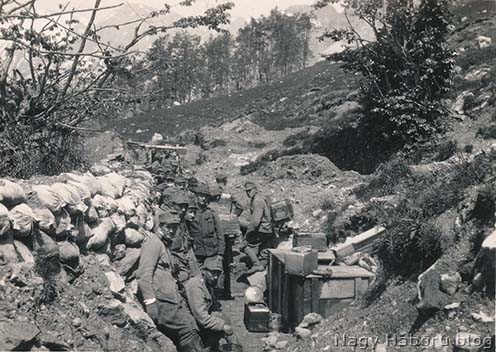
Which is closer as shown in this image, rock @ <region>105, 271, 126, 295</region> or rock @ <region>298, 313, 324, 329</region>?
rock @ <region>105, 271, 126, 295</region>

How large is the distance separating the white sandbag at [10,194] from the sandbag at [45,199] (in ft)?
0.59

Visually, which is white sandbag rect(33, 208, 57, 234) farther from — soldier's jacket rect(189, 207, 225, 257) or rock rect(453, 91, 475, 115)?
rock rect(453, 91, 475, 115)

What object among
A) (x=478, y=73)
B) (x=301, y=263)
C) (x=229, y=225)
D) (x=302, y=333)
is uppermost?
(x=478, y=73)

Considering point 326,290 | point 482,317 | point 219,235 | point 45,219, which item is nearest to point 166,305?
point 45,219

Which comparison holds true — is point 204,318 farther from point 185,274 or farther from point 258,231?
point 258,231

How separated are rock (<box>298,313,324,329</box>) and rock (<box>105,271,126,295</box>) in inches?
98.5

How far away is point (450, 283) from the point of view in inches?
199

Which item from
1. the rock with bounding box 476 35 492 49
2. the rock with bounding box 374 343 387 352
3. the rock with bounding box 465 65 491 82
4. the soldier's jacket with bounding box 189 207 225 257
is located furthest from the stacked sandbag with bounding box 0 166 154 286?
the rock with bounding box 476 35 492 49

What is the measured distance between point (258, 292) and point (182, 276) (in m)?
2.35

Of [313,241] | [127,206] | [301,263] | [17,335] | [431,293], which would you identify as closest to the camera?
[17,335]

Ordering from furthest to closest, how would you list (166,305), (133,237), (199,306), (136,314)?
1. (133,237)
2. (199,306)
3. (166,305)
4. (136,314)

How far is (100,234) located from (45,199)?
1058 millimetres

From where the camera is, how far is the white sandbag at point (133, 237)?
648 cm

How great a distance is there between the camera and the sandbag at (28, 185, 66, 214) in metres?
4.59
